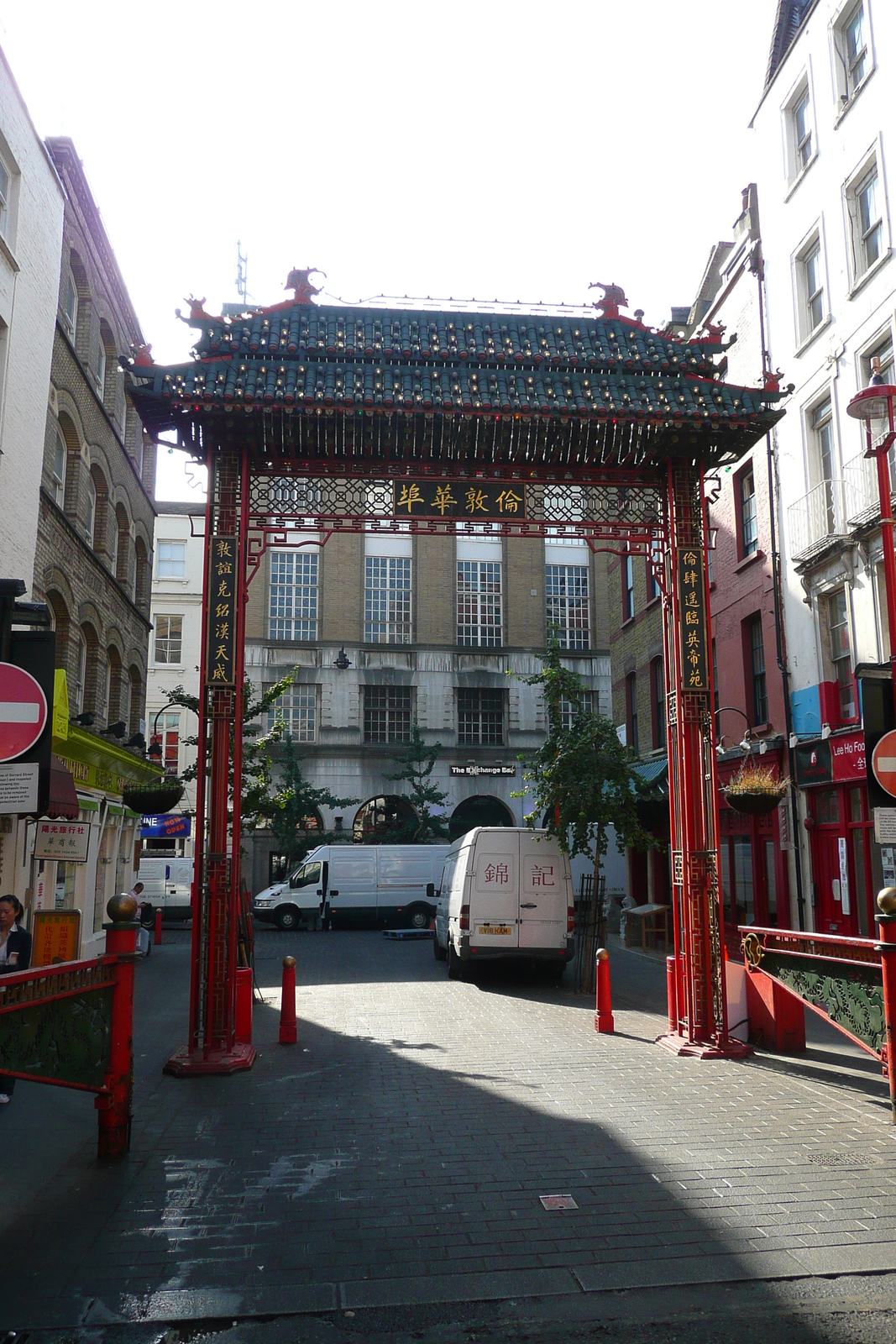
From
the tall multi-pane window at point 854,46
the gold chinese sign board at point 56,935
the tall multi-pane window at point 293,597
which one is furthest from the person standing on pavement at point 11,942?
the tall multi-pane window at point 293,597

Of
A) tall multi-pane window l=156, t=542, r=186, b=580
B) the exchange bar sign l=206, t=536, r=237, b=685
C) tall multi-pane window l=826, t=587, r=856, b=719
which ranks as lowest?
the exchange bar sign l=206, t=536, r=237, b=685

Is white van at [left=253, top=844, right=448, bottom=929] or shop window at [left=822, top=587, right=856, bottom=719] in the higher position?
shop window at [left=822, top=587, right=856, bottom=719]

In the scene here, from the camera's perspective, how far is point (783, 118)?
19609 millimetres

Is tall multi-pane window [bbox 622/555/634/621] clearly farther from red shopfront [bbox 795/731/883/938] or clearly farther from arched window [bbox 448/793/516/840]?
arched window [bbox 448/793/516/840]

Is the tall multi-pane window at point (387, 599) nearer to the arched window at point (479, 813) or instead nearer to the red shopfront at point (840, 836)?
the arched window at point (479, 813)

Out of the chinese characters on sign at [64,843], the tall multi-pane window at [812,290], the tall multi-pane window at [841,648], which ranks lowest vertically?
the chinese characters on sign at [64,843]

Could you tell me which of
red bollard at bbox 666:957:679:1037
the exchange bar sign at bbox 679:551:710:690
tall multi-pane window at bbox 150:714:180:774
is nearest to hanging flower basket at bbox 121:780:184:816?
red bollard at bbox 666:957:679:1037

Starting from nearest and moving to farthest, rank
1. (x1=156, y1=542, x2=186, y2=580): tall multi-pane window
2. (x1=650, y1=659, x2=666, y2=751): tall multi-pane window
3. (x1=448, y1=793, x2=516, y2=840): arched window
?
(x1=650, y1=659, x2=666, y2=751): tall multi-pane window
(x1=156, y1=542, x2=186, y2=580): tall multi-pane window
(x1=448, y1=793, x2=516, y2=840): arched window

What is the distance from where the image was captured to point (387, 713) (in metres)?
41.7

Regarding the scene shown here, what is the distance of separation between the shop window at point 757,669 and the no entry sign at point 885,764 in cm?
1201

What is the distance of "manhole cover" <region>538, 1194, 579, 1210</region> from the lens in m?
6.02

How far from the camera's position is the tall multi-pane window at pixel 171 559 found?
132 feet

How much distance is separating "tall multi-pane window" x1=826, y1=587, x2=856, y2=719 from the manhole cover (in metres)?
12.2

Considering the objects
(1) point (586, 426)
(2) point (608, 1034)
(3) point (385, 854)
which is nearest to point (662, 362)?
(1) point (586, 426)
